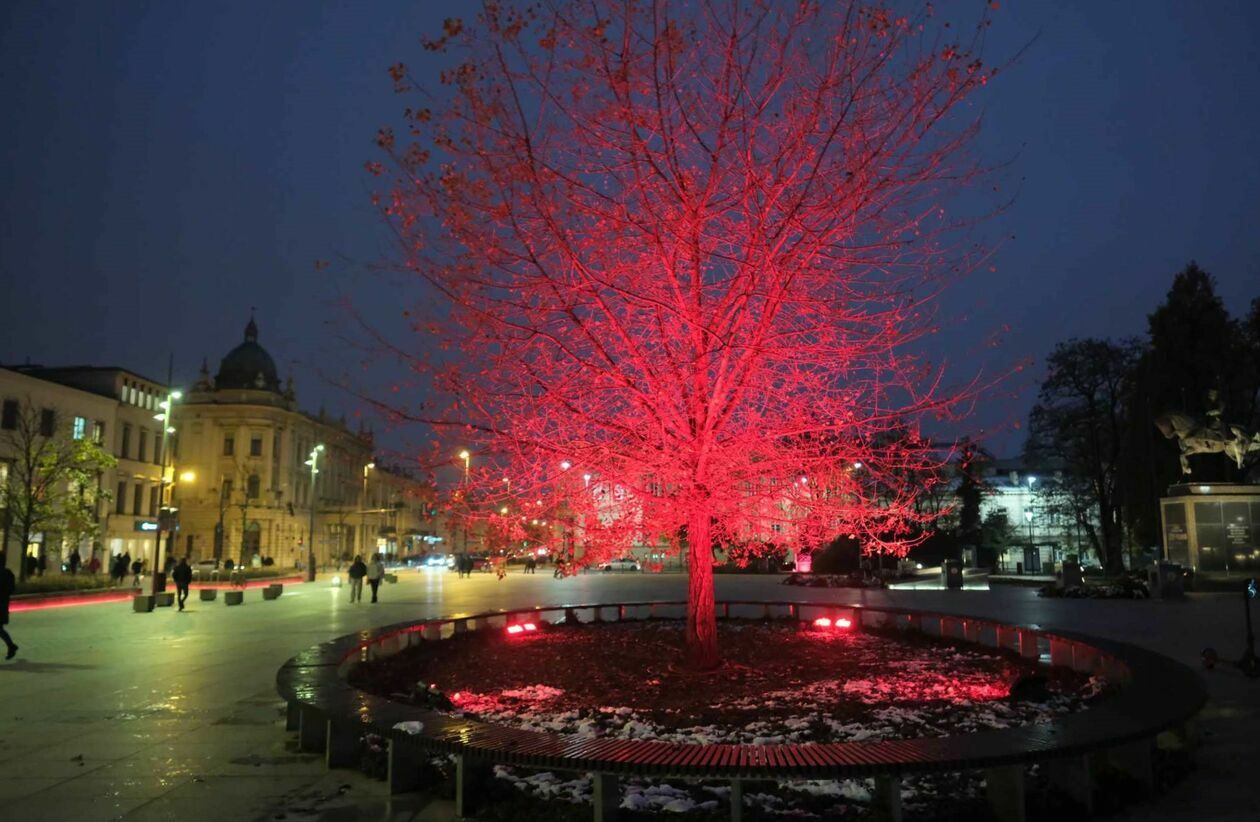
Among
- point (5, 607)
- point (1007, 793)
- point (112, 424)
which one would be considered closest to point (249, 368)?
point (112, 424)

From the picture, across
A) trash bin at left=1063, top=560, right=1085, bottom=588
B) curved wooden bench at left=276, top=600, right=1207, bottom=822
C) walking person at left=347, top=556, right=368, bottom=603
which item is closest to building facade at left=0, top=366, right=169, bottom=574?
walking person at left=347, top=556, right=368, bottom=603

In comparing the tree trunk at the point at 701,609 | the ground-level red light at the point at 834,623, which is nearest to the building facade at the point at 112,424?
the ground-level red light at the point at 834,623

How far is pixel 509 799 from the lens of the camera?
19.8 feet

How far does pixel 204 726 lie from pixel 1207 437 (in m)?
32.2

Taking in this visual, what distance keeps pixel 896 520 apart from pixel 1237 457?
25745 millimetres

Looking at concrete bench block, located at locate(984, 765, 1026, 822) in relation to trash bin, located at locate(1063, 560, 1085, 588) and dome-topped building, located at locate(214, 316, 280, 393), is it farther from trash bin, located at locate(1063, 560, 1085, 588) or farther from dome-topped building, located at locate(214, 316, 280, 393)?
dome-topped building, located at locate(214, 316, 280, 393)

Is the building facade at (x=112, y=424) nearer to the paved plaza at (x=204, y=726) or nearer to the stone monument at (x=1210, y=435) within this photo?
the paved plaza at (x=204, y=726)

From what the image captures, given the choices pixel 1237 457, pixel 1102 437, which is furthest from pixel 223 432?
pixel 1237 457

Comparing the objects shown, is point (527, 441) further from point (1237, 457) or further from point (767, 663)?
point (1237, 457)

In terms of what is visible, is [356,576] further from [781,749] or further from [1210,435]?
[1210,435]

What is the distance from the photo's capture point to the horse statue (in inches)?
1188

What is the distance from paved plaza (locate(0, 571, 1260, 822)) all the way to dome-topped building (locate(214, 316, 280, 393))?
75.2 metres

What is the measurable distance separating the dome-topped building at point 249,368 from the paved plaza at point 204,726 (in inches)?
2960

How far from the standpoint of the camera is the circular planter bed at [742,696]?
20.4 ft
